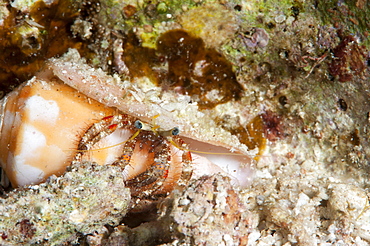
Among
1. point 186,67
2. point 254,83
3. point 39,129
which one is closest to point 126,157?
point 39,129

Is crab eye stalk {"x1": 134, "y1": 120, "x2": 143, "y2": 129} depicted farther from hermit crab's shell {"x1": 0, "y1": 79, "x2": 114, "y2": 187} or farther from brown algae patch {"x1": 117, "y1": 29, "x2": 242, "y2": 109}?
brown algae patch {"x1": 117, "y1": 29, "x2": 242, "y2": 109}

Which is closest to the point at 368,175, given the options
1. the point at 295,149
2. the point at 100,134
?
the point at 295,149

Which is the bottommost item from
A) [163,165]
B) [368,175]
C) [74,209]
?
[368,175]

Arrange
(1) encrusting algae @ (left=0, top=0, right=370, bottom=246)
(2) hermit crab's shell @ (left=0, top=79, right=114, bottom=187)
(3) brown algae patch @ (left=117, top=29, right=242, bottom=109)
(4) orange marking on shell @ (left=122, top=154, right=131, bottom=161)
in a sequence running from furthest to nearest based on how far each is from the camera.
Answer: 1. (3) brown algae patch @ (left=117, top=29, right=242, bottom=109)
2. (4) orange marking on shell @ (left=122, top=154, right=131, bottom=161)
3. (1) encrusting algae @ (left=0, top=0, right=370, bottom=246)
4. (2) hermit crab's shell @ (left=0, top=79, right=114, bottom=187)

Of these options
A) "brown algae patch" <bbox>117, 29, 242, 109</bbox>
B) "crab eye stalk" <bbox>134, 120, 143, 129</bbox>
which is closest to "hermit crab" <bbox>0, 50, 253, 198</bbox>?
"crab eye stalk" <bbox>134, 120, 143, 129</bbox>

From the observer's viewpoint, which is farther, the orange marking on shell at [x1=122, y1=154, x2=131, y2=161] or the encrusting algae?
the orange marking on shell at [x1=122, y1=154, x2=131, y2=161]

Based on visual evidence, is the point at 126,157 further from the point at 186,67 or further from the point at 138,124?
the point at 186,67

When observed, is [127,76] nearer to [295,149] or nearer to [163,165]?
[163,165]

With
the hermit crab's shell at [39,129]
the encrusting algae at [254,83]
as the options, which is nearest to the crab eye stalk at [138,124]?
the encrusting algae at [254,83]

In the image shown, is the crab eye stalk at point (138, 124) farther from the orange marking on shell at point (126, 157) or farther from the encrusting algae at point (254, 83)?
the orange marking on shell at point (126, 157)
